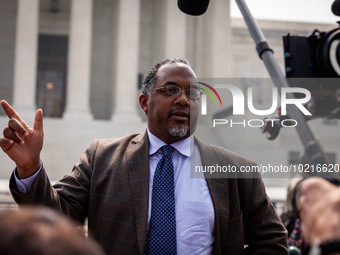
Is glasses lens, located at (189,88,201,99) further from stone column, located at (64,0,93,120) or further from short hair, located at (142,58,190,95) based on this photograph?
stone column, located at (64,0,93,120)

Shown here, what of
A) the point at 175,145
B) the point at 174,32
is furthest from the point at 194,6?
the point at 174,32

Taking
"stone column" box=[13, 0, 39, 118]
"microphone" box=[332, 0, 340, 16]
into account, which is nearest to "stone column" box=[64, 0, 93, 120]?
"stone column" box=[13, 0, 39, 118]

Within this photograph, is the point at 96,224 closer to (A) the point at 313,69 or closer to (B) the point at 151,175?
(B) the point at 151,175

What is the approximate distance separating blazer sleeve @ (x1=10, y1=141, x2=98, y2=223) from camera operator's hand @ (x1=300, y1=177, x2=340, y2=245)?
196 cm

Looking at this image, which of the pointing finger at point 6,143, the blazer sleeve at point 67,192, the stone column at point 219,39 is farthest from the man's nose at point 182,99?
the stone column at point 219,39

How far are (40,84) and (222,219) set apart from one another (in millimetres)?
35603

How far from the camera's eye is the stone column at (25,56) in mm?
29266

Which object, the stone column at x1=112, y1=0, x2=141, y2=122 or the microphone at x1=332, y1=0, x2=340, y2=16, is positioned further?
the stone column at x1=112, y1=0, x2=141, y2=122

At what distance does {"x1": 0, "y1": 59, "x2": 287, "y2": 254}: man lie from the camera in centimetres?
296

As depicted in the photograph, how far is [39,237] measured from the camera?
3.36 ft

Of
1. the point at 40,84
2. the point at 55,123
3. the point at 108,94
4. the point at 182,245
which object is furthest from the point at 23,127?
the point at 40,84

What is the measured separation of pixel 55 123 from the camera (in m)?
28.2

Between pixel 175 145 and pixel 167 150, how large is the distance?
0.07 m

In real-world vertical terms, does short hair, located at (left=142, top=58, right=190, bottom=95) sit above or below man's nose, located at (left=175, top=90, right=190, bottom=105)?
above
